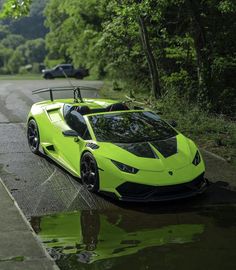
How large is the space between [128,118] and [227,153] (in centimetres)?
272

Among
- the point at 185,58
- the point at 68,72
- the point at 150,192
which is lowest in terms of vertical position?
the point at 68,72

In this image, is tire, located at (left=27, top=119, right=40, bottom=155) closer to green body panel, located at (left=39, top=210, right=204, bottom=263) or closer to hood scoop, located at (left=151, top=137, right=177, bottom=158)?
hood scoop, located at (left=151, top=137, right=177, bottom=158)

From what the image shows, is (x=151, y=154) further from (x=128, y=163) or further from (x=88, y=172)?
(x=88, y=172)

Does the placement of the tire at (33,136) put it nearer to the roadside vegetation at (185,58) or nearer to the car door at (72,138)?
the car door at (72,138)

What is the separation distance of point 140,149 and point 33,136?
11.4 ft

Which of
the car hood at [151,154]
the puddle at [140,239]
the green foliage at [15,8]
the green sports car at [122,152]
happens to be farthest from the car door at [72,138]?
the green foliage at [15,8]

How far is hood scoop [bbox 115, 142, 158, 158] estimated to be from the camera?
26.0ft

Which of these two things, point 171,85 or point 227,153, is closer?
point 227,153

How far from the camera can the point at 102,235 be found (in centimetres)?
654

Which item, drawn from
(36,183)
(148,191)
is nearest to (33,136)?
(36,183)

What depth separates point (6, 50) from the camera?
152375 millimetres

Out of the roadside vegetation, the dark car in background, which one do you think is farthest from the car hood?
the dark car in background

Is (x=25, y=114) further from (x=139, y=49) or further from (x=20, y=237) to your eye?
(x=20, y=237)

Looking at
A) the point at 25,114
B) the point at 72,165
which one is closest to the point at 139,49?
the point at 25,114
